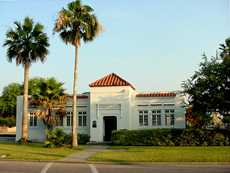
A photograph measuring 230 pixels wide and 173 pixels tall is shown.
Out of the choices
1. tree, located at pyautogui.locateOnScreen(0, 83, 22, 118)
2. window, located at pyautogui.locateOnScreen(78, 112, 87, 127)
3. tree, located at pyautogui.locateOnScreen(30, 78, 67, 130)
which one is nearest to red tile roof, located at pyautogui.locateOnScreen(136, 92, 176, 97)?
window, located at pyautogui.locateOnScreen(78, 112, 87, 127)

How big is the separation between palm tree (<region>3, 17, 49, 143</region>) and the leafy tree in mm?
13176

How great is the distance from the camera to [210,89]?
30.7 meters

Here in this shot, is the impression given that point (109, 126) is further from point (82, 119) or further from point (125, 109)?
point (125, 109)

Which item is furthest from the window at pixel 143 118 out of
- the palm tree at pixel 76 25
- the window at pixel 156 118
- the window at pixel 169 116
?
the palm tree at pixel 76 25

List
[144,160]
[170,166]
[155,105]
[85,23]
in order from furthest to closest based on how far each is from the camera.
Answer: [155,105] < [85,23] < [144,160] < [170,166]

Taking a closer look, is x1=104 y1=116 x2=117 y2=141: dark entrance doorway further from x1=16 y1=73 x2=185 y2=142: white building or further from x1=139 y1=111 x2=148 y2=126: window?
x1=139 y1=111 x2=148 y2=126: window

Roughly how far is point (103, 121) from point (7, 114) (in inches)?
1879

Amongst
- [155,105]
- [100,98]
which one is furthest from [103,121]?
[155,105]

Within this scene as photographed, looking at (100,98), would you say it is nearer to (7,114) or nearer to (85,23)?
(85,23)

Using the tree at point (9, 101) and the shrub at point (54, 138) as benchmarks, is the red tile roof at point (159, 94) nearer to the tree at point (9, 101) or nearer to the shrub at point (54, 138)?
the shrub at point (54, 138)

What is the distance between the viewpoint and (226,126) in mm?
34688

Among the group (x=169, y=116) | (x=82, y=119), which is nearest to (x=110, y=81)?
(x=82, y=119)

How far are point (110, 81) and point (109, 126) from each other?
4.39 metres

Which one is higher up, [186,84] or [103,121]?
[186,84]
